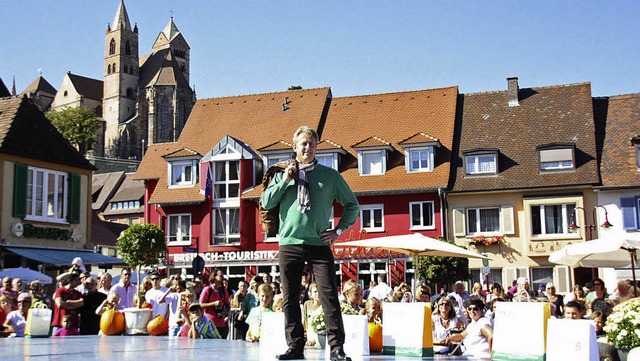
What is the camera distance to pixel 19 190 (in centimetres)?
2942

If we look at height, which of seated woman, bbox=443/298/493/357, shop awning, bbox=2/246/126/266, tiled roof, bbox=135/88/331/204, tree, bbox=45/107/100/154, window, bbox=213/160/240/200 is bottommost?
seated woman, bbox=443/298/493/357

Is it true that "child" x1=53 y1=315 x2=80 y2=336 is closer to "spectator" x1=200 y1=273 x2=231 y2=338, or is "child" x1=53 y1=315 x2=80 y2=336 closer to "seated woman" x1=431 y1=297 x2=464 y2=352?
"spectator" x1=200 y1=273 x2=231 y2=338

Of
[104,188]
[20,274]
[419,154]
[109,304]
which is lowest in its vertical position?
[109,304]

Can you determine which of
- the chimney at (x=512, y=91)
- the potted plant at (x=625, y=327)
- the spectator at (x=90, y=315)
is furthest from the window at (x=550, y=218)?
the potted plant at (x=625, y=327)

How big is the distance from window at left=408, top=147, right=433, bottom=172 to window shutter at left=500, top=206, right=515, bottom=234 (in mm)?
4422

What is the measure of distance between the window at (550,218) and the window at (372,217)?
7630 millimetres

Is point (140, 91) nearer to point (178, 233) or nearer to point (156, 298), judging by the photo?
point (178, 233)

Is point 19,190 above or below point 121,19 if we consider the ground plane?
below

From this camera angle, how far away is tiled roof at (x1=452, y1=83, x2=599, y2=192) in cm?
3788

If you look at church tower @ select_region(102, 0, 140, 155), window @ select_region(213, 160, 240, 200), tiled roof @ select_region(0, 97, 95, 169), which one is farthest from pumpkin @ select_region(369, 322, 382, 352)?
Answer: church tower @ select_region(102, 0, 140, 155)

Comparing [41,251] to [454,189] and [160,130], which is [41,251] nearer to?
[454,189]

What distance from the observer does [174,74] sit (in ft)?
451

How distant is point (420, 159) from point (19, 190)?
19890 mm

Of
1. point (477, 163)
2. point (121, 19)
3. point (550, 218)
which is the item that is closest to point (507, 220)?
point (550, 218)
